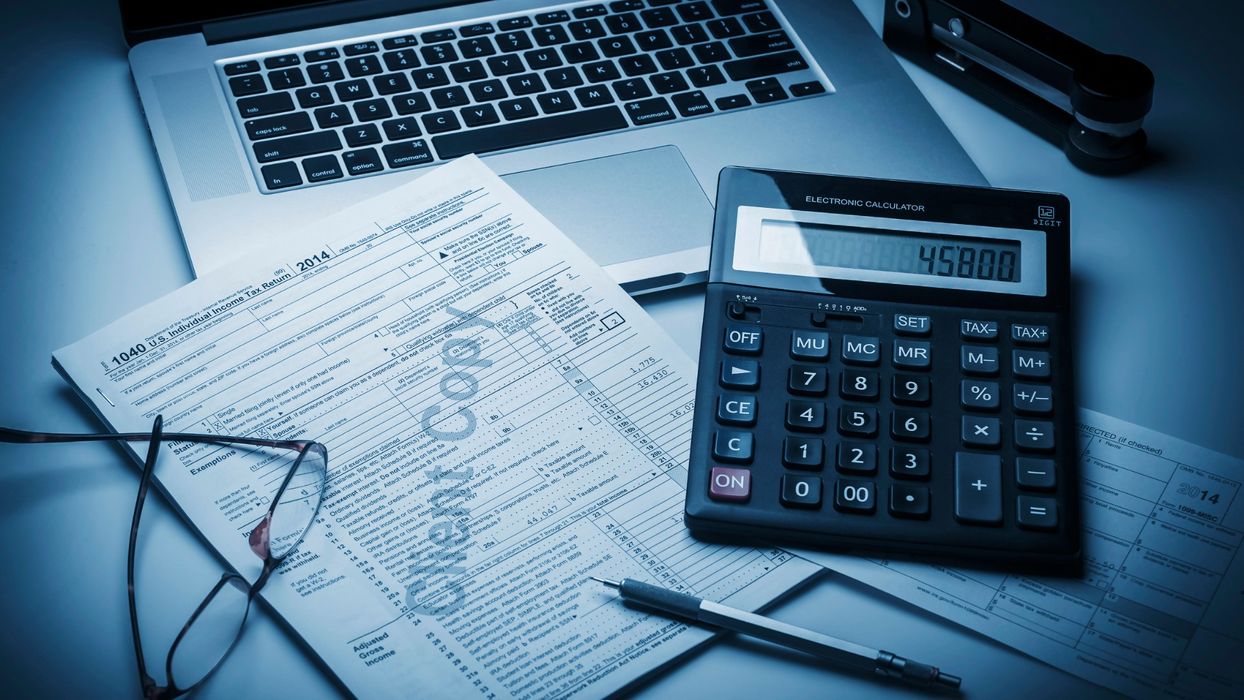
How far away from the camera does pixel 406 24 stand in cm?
84

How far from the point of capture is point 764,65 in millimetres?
827

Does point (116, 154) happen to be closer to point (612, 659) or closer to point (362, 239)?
point (362, 239)

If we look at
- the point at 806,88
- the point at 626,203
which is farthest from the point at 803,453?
the point at 806,88

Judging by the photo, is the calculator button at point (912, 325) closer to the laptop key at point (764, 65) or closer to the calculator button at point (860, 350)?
the calculator button at point (860, 350)

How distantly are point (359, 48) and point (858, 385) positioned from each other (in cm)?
45

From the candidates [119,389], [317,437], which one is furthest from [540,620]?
[119,389]

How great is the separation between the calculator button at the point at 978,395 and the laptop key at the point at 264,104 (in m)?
0.49

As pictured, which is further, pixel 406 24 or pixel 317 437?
pixel 406 24

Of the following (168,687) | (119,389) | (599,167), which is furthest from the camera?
(599,167)

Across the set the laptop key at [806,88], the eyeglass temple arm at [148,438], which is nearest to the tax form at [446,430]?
the eyeglass temple arm at [148,438]

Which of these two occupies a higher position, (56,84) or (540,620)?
(56,84)

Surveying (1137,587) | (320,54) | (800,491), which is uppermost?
(320,54)

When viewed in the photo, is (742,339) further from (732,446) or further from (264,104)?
(264,104)

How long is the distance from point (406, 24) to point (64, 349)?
0.35 m
